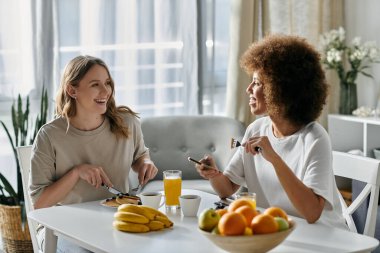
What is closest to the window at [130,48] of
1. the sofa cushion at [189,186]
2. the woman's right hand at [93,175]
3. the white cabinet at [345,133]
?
the sofa cushion at [189,186]

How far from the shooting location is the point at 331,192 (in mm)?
2338

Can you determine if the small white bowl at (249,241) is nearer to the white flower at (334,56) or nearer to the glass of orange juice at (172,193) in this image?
the glass of orange juice at (172,193)

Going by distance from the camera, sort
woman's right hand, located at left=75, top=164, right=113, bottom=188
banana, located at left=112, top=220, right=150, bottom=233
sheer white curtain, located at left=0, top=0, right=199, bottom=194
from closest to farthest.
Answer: banana, located at left=112, top=220, right=150, bottom=233 → woman's right hand, located at left=75, top=164, right=113, bottom=188 → sheer white curtain, located at left=0, top=0, right=199, bottom=194

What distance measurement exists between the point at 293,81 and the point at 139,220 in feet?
2.68

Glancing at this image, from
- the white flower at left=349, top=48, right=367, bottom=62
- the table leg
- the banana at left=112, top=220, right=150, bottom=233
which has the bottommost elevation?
the table leg

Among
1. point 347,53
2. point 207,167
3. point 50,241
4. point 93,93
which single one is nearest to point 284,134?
point 207,167

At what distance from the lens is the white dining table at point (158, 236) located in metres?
1.93

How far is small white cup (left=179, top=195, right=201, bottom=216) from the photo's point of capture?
230 centimetres

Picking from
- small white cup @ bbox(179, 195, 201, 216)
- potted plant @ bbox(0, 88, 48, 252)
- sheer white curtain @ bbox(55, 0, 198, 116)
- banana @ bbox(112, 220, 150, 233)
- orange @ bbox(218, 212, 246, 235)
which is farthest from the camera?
sheer white curtain @ bbox(55, 0, 198, 116)

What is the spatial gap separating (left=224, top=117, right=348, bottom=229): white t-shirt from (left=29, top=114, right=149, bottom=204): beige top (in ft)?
1.48

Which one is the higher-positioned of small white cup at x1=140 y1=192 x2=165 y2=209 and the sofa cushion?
small white cup at x1=140 y1=192 x2=165 y2=209

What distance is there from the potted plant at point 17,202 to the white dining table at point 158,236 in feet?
4.94

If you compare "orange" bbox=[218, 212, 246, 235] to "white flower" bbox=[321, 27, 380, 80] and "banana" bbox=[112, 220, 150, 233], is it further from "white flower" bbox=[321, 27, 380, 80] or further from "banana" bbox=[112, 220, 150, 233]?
"white flower" bbox=[321, 27, 380, 80]

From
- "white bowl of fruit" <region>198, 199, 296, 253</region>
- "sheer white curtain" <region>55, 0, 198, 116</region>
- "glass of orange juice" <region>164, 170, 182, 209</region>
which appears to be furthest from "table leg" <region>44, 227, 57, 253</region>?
"sheer white curtain" <region>55, 0, 198, 116</region>
